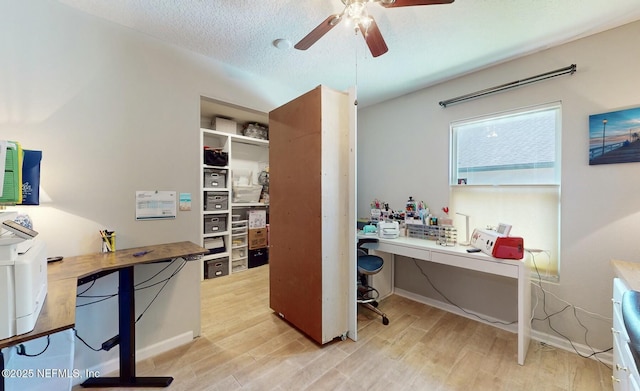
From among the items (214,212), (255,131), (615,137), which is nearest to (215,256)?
(214,212)

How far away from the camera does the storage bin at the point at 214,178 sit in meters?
3.69

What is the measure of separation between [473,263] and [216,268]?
134 inches

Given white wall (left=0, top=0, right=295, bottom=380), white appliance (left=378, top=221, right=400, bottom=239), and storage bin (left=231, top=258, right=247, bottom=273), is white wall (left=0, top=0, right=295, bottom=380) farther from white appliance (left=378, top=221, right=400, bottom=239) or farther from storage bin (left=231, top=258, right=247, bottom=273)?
white appliance (left=378, top=221, right=400, bottom=239)

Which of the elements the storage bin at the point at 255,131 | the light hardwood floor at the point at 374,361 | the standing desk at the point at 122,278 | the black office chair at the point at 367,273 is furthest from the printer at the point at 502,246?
the storage bin at the point at 255,131

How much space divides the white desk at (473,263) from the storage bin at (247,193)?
2.36 m

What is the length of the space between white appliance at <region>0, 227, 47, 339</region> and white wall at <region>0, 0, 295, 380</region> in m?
0.94

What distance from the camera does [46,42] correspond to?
5.28 ft

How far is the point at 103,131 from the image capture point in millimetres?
1805

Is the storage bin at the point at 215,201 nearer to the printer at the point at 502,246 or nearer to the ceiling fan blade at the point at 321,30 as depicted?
the ceiling fan blade at the point at 321,30

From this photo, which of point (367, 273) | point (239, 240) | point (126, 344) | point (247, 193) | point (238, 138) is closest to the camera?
point (126, 344)

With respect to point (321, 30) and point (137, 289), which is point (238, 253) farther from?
point (321, 30)

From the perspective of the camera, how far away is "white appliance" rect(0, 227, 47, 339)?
0.83 metres

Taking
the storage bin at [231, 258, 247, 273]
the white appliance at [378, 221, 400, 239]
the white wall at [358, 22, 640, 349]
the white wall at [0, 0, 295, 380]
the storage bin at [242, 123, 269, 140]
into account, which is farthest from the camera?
the storage bin at [242, 123, 269, 140]

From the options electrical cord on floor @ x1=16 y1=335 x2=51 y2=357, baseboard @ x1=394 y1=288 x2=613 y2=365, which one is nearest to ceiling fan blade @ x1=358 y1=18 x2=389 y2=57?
electrical cord on floor @ x1=16 y1=335 x2=51 y2=357
